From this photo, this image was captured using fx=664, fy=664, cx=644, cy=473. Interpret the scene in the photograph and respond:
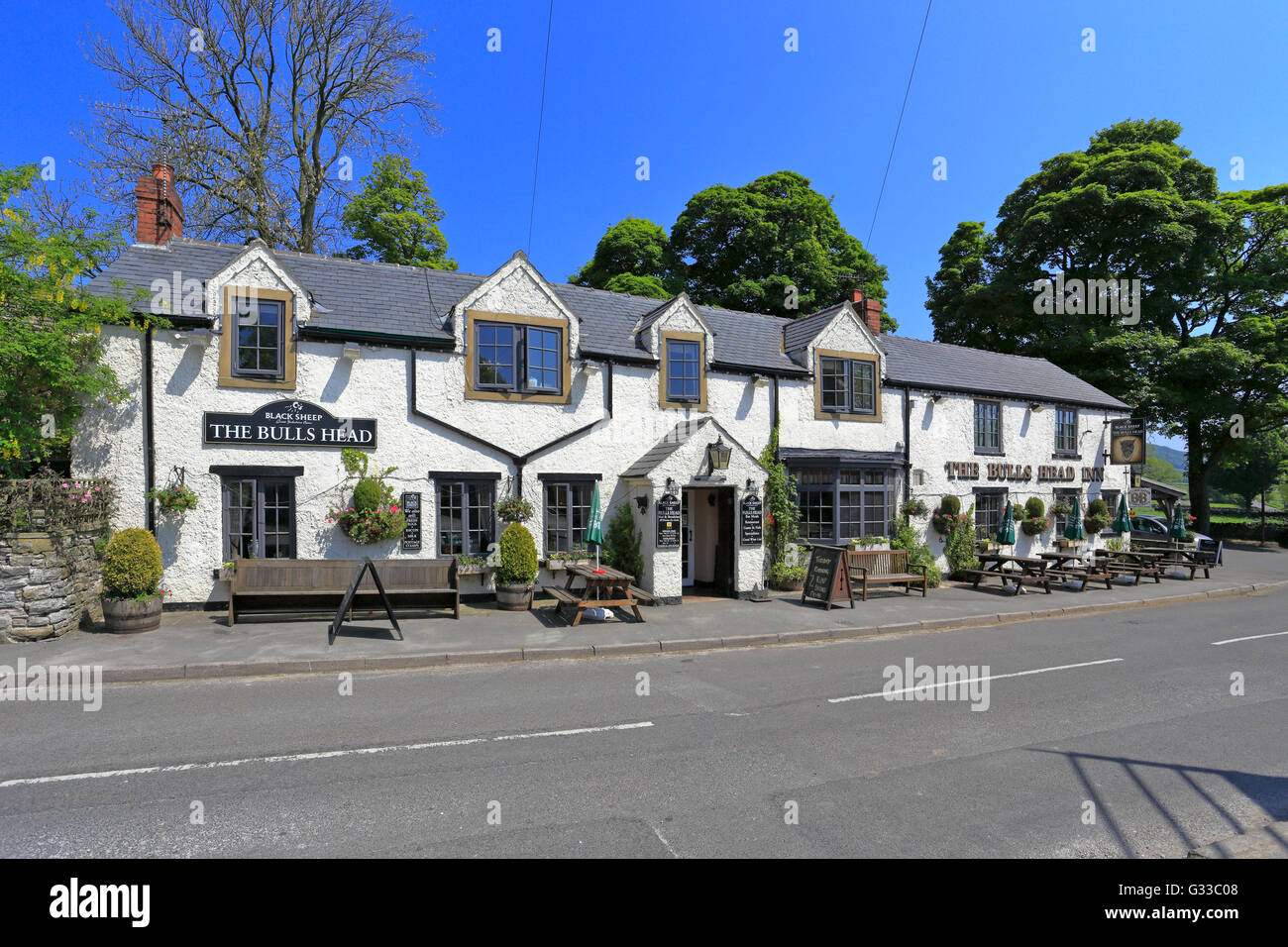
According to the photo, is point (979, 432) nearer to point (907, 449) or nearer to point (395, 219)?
point (907, 449)

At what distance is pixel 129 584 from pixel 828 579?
12.6 metres

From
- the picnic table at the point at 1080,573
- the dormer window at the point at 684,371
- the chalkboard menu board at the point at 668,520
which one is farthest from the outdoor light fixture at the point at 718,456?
the picnic table at the point at 1080,573

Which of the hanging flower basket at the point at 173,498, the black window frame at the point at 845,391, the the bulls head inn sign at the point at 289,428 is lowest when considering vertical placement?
the hanging flower basket at the point at 173,498

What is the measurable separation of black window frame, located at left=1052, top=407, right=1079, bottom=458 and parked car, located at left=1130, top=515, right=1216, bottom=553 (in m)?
5.77

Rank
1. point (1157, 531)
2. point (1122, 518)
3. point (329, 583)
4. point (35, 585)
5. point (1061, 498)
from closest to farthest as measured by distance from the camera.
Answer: point (35, 585) < point (329, 583) < point (1061, 498) < point (1122, 518) < point (1157, 531)

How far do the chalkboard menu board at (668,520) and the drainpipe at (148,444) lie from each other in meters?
9.29

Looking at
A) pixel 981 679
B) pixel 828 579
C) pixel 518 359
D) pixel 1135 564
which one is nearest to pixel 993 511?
pixel 1135 564

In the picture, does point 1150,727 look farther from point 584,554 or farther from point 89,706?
point 89,706

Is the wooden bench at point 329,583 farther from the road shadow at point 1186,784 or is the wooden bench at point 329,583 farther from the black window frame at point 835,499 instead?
the road shadow at point 1186,784

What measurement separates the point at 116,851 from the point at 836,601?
13022 mm

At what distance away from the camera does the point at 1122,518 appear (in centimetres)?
2289

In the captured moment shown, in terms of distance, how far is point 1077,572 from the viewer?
58.0 ft

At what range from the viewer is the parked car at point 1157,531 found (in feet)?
83.3
